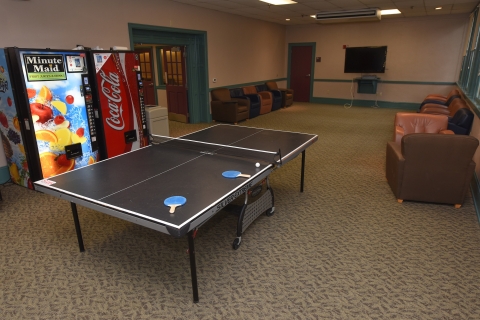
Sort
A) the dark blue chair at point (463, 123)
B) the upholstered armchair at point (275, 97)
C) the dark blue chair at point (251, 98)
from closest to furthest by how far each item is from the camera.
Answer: the dark blue chair at point (463, 123) → the dark blue chair at point (251, 98) → the upholstered armchair at point (275, 97)

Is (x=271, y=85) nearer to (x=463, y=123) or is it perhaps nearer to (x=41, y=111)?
(x=463, y=123)

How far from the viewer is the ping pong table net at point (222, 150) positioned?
9.07 feet

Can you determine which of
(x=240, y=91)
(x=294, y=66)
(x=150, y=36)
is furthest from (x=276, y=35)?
(x=150, y=36)

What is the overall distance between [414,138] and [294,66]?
929cm

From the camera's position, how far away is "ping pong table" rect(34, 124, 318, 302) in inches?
74.7

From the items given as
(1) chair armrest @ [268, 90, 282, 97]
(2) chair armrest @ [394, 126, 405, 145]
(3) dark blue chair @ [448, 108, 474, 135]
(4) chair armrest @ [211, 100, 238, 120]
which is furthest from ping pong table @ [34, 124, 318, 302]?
(1) chair armrest @ [268, 90, 282, 97]

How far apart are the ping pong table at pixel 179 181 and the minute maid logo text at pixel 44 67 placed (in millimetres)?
1572

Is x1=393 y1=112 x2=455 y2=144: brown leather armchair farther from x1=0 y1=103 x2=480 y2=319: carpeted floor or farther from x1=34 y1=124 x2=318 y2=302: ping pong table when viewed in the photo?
x1=34 y1=124 x2=318 y2=302: ping pong table

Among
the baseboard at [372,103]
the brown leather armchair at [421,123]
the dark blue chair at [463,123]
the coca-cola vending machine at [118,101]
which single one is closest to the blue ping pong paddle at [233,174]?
the coca-cola vending machine at [118,101]

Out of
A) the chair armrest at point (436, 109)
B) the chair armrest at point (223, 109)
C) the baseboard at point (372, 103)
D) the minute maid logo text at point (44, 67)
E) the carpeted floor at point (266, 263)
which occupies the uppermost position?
the minute maid logo text at point (44, 67)

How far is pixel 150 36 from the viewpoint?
20.7ft

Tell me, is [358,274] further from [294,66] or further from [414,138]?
[294,66]

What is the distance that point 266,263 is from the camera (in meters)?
2.64

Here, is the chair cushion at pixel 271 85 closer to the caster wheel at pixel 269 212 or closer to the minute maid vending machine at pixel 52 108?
the minute maid vending machine at pixel 52 108
